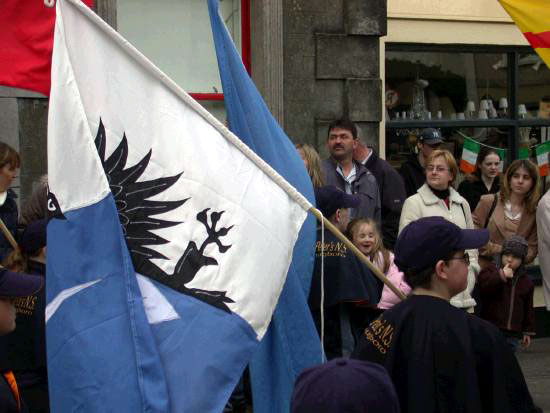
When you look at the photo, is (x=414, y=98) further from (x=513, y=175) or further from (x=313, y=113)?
(x=513, y=175)

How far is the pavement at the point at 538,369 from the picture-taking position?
8.49 metres

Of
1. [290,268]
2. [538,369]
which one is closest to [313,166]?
[290,268]

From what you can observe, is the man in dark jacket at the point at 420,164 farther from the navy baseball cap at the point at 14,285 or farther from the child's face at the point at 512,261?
the navy baseball cap at the point at 14,285

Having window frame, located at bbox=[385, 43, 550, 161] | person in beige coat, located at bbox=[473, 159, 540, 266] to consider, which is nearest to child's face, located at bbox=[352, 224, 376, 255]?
person in beige coat, located at bbox=[473, 159, 540, 266]

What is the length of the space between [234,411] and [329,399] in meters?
4.81

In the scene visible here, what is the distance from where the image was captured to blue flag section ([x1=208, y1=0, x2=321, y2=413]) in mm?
4949

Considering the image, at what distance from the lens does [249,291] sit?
438 cm

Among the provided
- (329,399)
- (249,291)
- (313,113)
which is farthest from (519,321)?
(329,399)

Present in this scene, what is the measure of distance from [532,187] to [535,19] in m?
1.90

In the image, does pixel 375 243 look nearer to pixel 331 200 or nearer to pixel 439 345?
pixel 331 200

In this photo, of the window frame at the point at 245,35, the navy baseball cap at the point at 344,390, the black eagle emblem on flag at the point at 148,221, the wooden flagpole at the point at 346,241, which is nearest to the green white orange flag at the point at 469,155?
the window frame at the point at 245,35

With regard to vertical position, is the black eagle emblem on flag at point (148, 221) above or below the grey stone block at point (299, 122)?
below

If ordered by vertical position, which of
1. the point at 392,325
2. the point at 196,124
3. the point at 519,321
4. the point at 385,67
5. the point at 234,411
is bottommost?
the point at 234,411

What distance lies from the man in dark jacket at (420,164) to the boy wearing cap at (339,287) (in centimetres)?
296
